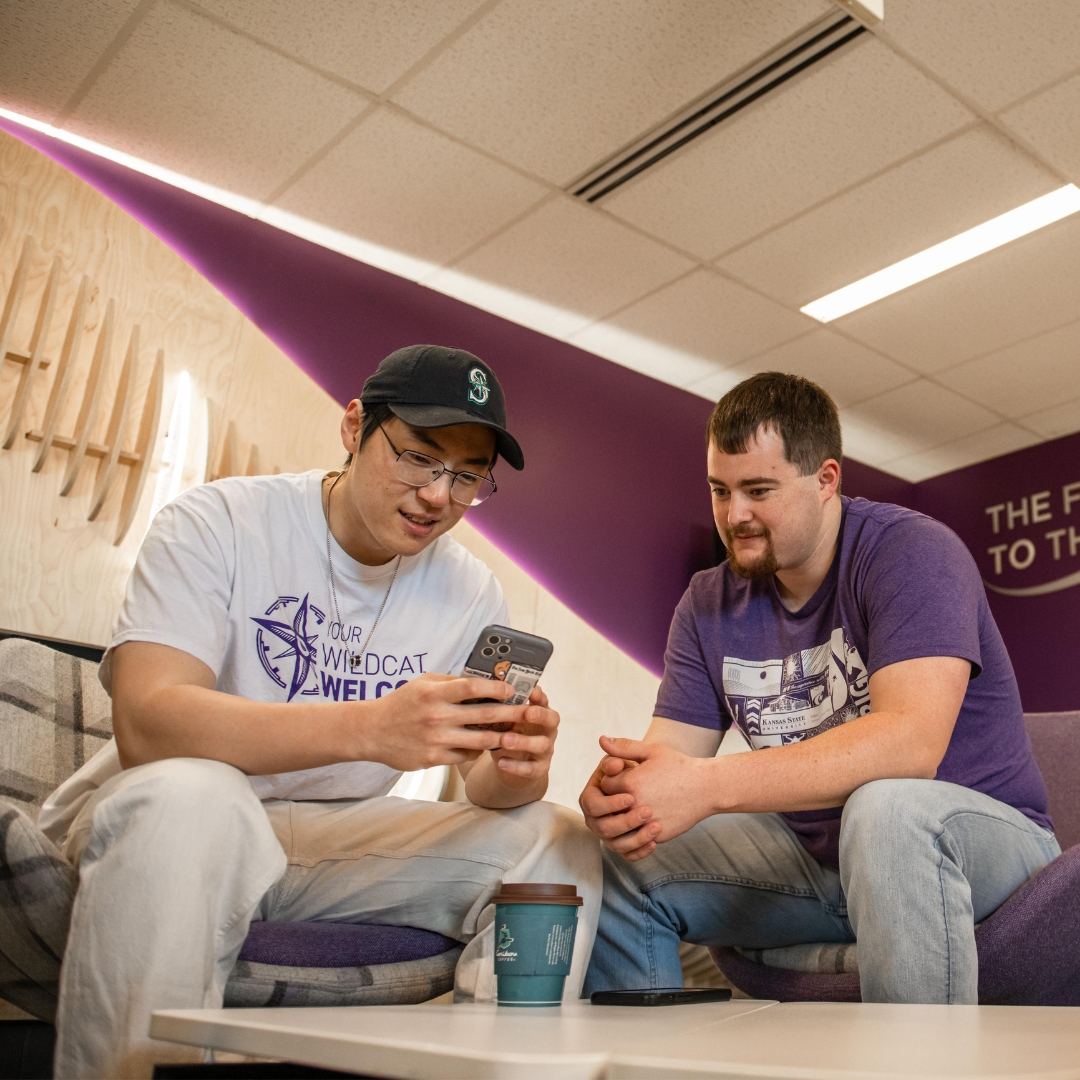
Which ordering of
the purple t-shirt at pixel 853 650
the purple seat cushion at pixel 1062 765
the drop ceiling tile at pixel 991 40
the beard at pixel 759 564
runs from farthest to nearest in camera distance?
the drop ceiling tile at pixel 991 40 → the purple seat cushion at pixel 1062 765 → the beard at pixel 759 564 → the purple t-shirt at pixel 853 650

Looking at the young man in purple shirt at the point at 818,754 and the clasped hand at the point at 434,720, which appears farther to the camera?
the young man in purple shirt at the point at 818,754

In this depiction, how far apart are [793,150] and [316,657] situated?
2244 mm

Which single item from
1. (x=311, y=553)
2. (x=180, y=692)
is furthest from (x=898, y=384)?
(x=180, y=692)

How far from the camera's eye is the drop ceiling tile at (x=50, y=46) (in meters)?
2.61

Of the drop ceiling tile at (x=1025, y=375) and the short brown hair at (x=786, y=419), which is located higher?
the drop ceiling tile at (x=1025, y=375)

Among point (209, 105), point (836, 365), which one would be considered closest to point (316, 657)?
point (209, 105)

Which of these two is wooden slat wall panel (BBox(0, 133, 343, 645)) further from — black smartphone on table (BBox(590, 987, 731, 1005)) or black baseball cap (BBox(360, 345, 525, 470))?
black smartphone on table (BBox(590, 987, 731, 1005))

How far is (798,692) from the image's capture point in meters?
1.73

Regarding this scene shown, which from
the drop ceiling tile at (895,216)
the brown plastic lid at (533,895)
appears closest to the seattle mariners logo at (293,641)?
the brown plastic lid at (533,895)

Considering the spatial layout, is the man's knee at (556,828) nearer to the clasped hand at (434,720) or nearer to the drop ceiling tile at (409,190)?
the clasped hand at (434,720)

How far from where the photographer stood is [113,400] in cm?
285

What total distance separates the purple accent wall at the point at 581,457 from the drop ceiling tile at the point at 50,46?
13cm

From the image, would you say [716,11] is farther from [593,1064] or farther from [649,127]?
[593,1064]

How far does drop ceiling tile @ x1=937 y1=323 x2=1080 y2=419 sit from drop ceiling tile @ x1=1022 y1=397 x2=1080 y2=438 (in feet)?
0.19
